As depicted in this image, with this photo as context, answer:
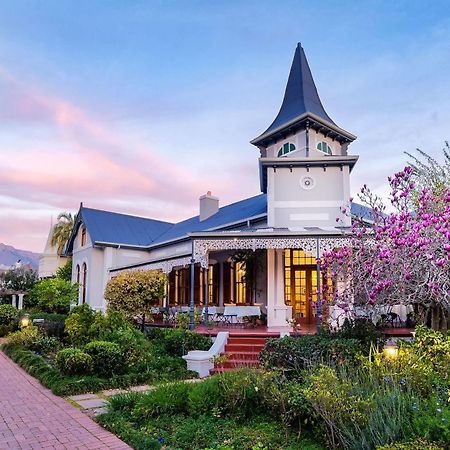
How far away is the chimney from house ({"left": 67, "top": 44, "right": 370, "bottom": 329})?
52mm

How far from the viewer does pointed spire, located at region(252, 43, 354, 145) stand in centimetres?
1655

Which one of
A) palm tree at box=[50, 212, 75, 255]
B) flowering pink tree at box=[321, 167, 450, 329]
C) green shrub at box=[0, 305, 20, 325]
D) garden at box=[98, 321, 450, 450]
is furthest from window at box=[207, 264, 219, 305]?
palm tree at box=[50, 212, 75, 255]

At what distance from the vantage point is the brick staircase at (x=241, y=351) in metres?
9.04

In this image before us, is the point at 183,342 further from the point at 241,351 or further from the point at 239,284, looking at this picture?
the point at 239,284

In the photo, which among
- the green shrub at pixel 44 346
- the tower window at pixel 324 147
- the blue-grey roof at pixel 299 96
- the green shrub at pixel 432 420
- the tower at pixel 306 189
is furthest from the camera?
the blue-grey roof at pixel 299 96

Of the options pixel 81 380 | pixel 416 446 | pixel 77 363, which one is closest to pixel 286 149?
pixel 77 363

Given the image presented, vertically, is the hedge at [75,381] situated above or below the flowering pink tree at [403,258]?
below

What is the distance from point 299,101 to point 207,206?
6.77 meters

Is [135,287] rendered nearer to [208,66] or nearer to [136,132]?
[136,132]

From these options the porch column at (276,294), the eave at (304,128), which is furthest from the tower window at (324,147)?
the porch column at (276,294)

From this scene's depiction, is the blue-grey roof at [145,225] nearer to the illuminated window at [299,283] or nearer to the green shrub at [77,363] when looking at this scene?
the illuminated window at [299,283]

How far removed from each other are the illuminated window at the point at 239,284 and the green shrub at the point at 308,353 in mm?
7833

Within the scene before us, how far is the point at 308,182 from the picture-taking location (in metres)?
14.6

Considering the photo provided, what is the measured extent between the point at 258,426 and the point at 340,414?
128cm
